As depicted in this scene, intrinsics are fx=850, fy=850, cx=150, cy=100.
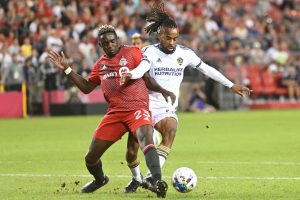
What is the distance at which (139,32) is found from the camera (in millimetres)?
32000

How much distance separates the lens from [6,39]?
2928cm

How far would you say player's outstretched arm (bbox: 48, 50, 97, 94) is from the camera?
10758 mm

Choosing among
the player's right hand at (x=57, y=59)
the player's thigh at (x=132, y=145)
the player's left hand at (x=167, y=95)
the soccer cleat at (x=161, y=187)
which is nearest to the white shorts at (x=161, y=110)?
the player's left hand at (x=167, y=95)

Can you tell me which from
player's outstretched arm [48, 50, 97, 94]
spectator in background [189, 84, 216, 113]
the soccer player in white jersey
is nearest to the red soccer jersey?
player's outstretched arm [48, 50, 97, 94]

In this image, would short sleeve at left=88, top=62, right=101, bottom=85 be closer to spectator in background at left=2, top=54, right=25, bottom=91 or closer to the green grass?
the green grass

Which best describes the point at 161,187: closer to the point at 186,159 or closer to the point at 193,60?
the point at 193,60

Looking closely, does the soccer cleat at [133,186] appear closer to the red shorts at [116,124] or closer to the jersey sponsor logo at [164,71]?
the red shorts at [116,124]

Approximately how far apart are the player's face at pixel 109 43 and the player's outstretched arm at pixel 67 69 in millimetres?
517

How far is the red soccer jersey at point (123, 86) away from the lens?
10805 millimetres

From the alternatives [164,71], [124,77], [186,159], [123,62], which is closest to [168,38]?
[164,71]

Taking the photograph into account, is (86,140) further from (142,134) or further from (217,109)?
(217,109)

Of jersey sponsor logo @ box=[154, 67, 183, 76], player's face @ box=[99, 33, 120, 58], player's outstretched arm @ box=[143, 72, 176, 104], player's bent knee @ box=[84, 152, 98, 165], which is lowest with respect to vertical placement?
player's bent knee @ box=[84, 152, 98, 165]

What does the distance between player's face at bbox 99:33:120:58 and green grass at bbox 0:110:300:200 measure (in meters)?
1.84

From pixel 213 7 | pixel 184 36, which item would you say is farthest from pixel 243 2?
pixel 184 36
